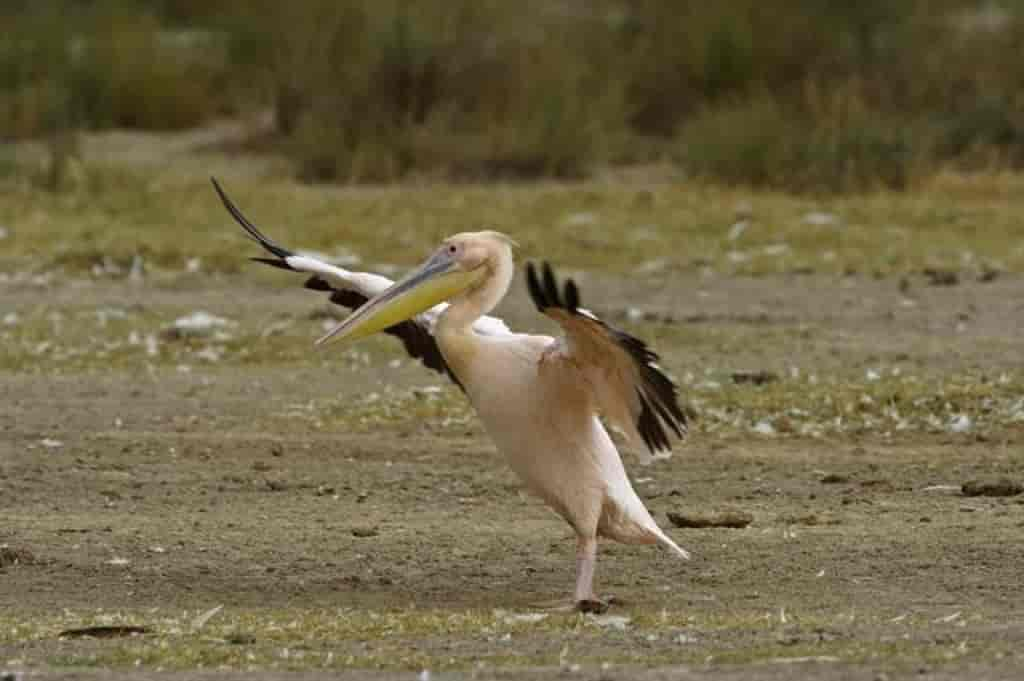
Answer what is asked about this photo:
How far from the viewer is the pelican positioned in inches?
269

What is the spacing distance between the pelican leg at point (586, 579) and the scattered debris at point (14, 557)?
162cm

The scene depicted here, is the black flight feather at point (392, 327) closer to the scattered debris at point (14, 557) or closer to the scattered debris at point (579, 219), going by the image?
the scattered debris at point (14, 557)

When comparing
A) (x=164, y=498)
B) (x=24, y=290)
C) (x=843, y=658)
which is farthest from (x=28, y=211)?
(x=843, y=658)

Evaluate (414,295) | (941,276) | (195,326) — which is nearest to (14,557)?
(414,295)

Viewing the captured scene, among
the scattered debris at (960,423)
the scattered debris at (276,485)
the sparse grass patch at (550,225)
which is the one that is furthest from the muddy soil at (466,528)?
the sparse grass patch at (550,225)

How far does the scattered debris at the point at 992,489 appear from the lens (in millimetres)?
8500

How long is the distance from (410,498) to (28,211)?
25.4 ft

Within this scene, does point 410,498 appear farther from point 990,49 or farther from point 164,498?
point 990,49

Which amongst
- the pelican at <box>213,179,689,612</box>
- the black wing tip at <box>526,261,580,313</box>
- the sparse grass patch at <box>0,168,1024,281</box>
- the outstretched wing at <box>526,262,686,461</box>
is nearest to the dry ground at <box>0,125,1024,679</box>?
the pelican at <box>213,179,689,612</box>

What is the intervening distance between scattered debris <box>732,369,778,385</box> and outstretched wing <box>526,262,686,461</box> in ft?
12.4

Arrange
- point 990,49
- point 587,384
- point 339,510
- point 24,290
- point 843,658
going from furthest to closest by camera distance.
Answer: point 990,49
point 24,290
point 339,510
point 587,384
point 843,658

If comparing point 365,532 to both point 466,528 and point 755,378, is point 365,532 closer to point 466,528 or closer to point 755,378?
point 466,528

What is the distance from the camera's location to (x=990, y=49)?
769 inches

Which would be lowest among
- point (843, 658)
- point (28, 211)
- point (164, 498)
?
point (28, 211)
